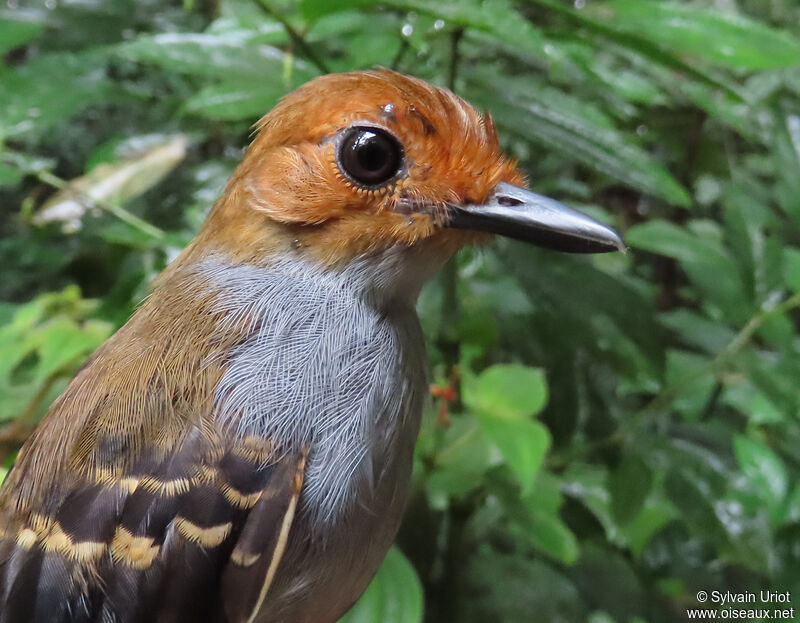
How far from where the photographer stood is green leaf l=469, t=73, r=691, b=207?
41.3 inches

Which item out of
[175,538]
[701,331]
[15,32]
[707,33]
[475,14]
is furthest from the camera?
[701,331]

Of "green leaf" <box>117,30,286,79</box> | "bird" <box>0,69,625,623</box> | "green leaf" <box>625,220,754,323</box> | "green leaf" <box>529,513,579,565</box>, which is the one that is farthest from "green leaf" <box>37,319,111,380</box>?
"green leaf" <box>625,220,754,323</box>

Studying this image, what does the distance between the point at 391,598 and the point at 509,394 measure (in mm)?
398

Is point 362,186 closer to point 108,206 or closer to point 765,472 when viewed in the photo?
point 765,472

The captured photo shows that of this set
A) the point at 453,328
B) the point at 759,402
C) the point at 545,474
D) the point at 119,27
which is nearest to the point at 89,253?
the point at 119,27

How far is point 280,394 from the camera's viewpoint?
0.72 metres

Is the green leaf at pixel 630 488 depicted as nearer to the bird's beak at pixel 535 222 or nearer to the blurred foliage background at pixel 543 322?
the blurred foliage background at pixel 543 322

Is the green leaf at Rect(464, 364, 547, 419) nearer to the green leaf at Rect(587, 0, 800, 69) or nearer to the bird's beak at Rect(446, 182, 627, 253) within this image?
the bird's beak at Rect(446, 182, 627, 253)

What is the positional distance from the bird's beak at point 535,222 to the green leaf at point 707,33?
402 millimetres

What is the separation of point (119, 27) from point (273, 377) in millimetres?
1714

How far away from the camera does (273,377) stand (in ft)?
2.43

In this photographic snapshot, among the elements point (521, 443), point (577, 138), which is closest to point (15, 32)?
point (577, 138)

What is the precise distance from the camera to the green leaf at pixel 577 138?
105 centimetres

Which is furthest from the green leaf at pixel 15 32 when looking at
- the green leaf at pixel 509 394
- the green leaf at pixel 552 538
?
the green leaf at pixel 552 538
